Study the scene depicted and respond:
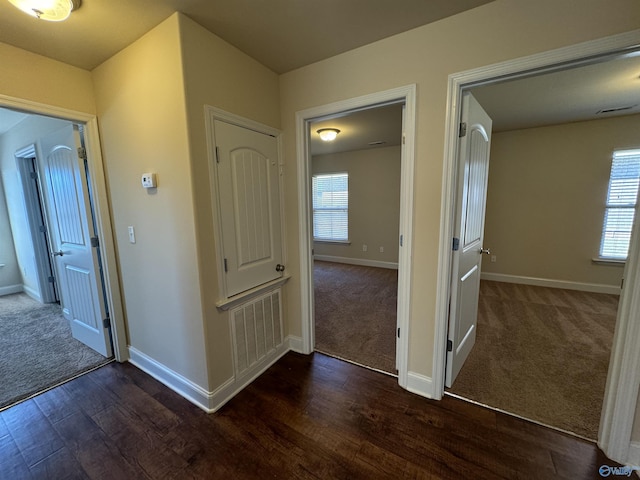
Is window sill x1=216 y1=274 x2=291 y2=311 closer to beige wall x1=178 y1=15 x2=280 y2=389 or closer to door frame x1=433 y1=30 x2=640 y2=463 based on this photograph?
beige wall x1=178 y1=15 x2=280 y2=389

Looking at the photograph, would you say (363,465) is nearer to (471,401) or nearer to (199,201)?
(471,401)

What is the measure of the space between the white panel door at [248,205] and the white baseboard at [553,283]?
4.08 meters

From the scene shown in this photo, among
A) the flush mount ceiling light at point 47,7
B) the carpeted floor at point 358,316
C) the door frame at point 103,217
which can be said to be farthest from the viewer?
the carpeted floor at point 358,316

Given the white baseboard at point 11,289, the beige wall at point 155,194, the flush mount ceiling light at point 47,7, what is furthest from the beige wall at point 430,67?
the white baseboard at point 11,289

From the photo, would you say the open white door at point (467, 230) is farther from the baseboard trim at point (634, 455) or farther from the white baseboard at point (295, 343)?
the white baseboard at point (295, 343)

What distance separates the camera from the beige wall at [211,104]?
58.7 inches

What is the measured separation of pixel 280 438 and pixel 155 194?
1750mm

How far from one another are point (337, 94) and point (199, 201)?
49.5 inches

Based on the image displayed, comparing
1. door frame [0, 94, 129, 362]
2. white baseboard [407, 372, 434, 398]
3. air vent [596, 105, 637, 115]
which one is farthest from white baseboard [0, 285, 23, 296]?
air vent [596, 105, 637, 115]

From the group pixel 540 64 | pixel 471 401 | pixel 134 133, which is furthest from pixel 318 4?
pixel 471 401

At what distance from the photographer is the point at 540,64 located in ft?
4.30

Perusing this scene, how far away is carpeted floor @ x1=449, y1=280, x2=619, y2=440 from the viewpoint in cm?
171

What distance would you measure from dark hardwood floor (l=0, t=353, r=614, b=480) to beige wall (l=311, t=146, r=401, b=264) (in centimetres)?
369

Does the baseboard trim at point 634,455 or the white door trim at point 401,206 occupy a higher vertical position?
the white door trim at point 401,206
